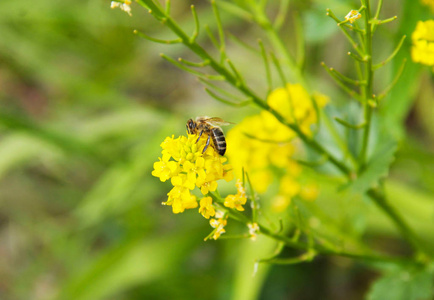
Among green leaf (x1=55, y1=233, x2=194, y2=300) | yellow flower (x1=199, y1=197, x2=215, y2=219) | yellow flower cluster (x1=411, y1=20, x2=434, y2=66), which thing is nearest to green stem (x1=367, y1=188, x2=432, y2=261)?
yellow flower cluster (x1=411, y1=20, x2=434, y2=66)

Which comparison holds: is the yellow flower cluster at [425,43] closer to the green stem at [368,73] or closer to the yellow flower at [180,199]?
the green stem at [368,73]

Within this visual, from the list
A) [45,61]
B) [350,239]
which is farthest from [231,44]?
[350,239]

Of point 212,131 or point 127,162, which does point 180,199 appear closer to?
point 212,131

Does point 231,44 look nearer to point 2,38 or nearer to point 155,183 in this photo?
point 155,183

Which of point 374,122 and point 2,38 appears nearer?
point 374,122

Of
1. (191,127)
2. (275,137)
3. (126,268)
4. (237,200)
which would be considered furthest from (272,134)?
(126,268)

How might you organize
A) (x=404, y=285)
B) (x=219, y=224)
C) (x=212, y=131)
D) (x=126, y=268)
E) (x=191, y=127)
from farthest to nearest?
(x=126, y=268) < (x=404, y=285) < (x=191, y=127) < (x=212, y=131) < (x=219, y=224)

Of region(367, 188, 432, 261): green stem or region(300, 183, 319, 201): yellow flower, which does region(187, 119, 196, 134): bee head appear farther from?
region(300, 183, 319, 201): yellow flower
